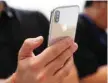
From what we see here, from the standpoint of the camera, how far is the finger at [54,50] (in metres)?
0.40

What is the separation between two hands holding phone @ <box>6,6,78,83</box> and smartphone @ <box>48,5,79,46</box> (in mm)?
15

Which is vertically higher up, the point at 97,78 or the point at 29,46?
the point at 29,46

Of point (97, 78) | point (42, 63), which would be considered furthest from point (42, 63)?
point (97, 78)

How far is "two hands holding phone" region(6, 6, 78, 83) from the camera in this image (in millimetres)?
400

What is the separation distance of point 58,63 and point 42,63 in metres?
0.03

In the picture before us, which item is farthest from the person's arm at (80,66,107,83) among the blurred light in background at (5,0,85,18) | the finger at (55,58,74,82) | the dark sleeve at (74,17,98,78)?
the finger at (55,58,74,82)

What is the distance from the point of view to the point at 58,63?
16.2 inches

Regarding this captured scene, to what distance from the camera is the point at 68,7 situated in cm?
44

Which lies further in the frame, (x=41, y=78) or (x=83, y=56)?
(x=83, y=56)

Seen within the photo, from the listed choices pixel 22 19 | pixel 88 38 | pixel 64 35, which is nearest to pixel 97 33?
pixel 88 38

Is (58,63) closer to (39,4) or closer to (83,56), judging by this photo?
(83,56)

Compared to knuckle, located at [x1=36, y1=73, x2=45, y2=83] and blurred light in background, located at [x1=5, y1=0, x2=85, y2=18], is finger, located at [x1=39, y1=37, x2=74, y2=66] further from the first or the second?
blurred light in background, located at [x1=5, y1=0, x2=85, y2=18]

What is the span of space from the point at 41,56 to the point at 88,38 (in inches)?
29.4

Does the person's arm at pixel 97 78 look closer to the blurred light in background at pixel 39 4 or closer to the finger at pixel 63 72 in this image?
the blurred light in background at pixel 39 4
